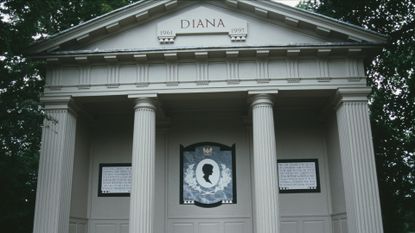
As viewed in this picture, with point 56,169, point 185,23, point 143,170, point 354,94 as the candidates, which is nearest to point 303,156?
point 354,94

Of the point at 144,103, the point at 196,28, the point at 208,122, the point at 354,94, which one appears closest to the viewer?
the point at 354,94

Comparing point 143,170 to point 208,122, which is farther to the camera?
point 208,122

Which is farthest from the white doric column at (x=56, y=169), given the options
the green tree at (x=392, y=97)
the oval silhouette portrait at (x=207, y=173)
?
the green tree at (x=392, y=97)

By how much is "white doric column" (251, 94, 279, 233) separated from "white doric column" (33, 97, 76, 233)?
5911 mm

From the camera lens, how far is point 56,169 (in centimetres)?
1248

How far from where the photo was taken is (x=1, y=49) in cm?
1104

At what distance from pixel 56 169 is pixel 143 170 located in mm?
2709

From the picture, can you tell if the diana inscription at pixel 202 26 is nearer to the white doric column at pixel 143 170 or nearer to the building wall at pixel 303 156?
the white doric column at pixel 143 170

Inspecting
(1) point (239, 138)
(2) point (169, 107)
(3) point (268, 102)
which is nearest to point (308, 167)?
(1) point (239, 138)

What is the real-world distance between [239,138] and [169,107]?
9.76 feet

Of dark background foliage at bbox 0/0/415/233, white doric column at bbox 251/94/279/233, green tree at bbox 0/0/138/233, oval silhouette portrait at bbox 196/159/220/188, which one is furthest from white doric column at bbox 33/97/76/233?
white doric column at bbox 251/94/279/233

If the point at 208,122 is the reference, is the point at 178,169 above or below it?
below

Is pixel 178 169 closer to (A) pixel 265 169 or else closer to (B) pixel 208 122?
(B) pixel 208 122

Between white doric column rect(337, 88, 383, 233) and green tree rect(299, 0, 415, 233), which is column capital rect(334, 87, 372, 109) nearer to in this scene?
white doric column rect(337, 88, 383, 233)
